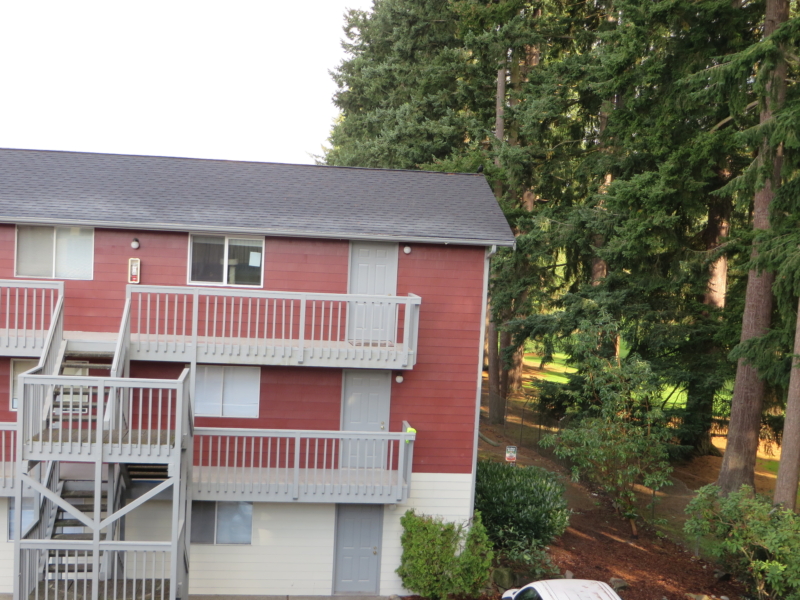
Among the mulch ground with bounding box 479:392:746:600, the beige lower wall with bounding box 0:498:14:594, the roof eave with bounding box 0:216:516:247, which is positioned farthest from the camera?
the mulch ground with bounding box 479:392:746:600

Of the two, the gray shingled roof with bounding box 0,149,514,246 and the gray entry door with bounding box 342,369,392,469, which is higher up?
the gray shingled roof with bounding box 0,149,514,246

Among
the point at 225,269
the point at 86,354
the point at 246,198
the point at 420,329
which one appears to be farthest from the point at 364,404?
the point at 86,354

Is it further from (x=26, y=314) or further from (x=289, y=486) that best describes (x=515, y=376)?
(x=26, y=314)

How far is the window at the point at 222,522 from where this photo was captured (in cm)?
1268

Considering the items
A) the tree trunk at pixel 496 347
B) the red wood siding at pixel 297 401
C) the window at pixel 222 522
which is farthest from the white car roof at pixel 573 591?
the tree trunk at pixel 496 347

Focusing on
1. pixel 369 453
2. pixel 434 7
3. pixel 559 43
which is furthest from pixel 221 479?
pixel 434 7

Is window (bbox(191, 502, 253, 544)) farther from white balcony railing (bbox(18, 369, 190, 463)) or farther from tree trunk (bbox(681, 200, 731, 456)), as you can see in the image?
tree trunk (bbox(681, 200, 731, 456))

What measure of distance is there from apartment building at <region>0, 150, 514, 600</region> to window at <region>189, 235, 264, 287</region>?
0.03 m

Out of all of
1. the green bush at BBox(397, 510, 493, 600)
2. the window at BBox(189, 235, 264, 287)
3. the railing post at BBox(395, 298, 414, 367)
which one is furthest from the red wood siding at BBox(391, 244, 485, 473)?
the window at BBox(189, 235, 264, 287)

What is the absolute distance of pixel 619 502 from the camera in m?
16.3

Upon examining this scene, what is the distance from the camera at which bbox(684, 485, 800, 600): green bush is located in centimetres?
1116

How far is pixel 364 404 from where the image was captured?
13.1 metres

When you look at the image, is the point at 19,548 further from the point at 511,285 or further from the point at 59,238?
the point at 511,285

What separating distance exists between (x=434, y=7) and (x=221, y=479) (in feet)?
73.9
